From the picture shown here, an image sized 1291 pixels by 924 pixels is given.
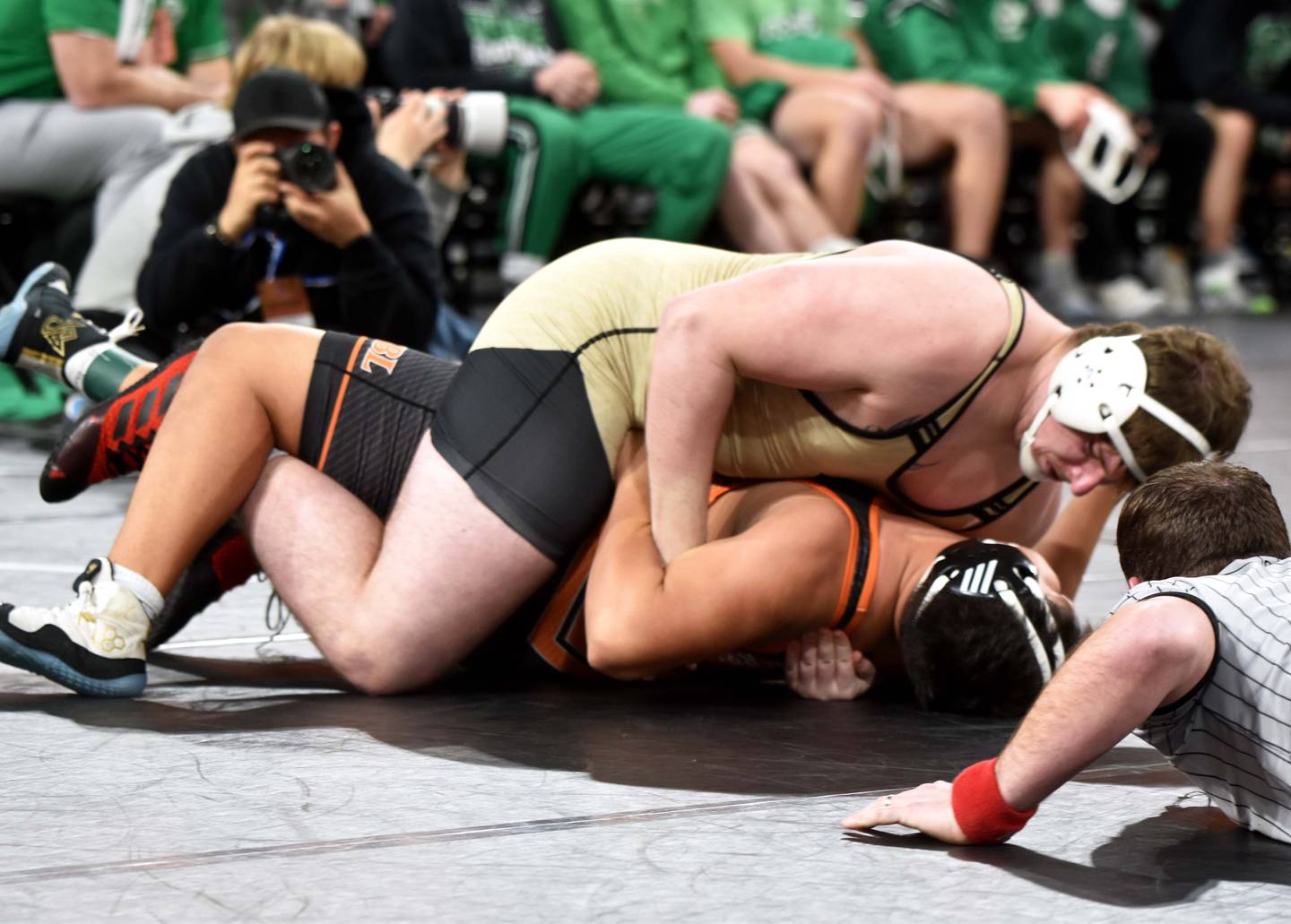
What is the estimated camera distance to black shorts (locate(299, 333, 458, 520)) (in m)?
2.58

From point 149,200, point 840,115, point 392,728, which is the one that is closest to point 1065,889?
point 392,728

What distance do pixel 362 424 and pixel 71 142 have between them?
2681 mm

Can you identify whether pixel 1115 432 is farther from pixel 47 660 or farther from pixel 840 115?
pixel 840 115

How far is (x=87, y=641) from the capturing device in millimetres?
2342

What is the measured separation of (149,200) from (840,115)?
2676 millimetres

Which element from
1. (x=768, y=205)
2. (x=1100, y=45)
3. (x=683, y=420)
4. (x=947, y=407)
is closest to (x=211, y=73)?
(x=768, y=205)

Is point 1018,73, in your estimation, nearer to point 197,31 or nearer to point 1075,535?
point 197,31

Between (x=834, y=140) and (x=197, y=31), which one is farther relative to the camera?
(x=834, y=140)

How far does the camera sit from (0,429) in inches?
183

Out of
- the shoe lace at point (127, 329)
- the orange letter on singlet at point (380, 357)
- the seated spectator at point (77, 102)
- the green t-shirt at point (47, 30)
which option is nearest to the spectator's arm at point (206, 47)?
the green t-shirt at point (47, 30)

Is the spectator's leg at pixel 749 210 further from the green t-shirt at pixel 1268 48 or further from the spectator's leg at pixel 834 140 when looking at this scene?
the green t-shirt at pixel 1268 48

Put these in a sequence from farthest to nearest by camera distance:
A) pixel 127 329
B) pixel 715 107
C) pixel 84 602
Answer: pixel 715 107, pixel 127 329, pixel 84 602

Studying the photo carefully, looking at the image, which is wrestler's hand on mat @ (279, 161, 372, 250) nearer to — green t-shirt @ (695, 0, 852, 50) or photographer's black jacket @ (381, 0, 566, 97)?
photographer's black jacket @ (381, 0, 566, 97)

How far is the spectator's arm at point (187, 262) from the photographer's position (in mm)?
3734
